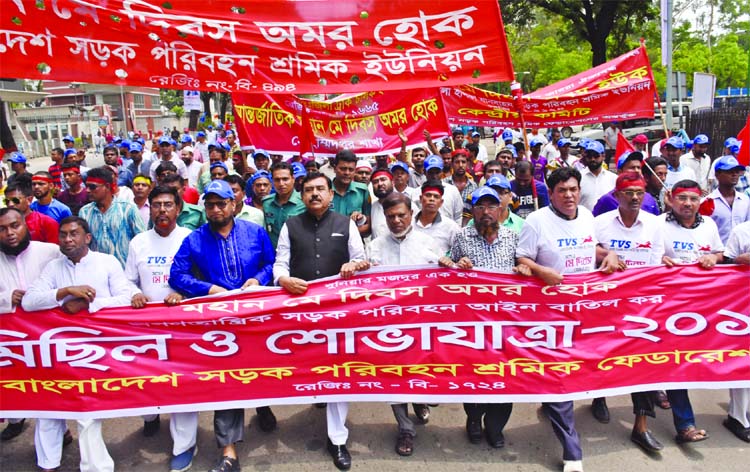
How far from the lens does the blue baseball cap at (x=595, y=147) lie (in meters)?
6.84

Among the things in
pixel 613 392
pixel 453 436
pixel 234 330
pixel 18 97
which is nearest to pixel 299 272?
pixel 234 330

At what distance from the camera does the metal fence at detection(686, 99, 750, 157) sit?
14.8 metres

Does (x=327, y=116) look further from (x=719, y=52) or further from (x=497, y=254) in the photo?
(x=719, y=52)

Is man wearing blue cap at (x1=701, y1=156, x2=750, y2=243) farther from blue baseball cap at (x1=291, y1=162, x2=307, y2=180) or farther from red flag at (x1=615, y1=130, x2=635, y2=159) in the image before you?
blue baseball cap at (x1=291, y1=162, x2=307, y2=180)

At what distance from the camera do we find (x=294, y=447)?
164 inches

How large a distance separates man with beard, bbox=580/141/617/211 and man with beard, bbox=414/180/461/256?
120 inches

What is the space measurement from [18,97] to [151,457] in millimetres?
28908

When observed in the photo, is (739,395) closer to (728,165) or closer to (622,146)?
(728,165)

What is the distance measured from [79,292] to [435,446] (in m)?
2.59

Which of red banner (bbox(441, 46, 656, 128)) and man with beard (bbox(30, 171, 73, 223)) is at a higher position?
red banner (bbox(441, 46, 656, 128))

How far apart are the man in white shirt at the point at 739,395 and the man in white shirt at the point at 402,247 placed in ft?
6.97

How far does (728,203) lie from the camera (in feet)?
17.3

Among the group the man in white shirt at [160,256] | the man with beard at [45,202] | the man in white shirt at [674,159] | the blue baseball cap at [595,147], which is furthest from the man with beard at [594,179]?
the man with beard at [45,202]

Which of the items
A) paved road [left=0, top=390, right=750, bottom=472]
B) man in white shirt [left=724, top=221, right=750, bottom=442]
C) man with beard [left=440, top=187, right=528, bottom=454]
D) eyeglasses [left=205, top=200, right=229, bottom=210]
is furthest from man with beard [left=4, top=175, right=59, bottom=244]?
man in white shirt [left=724, top=221, right=750, bottom=442]
